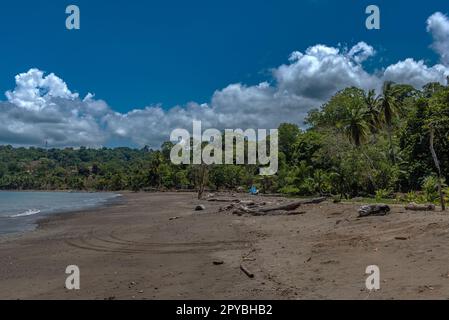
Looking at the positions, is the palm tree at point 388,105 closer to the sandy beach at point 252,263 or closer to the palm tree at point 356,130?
the palm tree at point 356,130

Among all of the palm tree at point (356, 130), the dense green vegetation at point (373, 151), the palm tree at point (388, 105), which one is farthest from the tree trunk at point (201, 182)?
the palm tree at point (388, 105)

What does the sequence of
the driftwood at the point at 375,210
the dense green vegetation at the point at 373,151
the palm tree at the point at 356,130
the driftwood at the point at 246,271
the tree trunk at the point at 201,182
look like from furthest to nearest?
the tree trunk at the point at 201,182 < the palm tree at the point at 356,130 < the dense green vegetation at the point at 373,151 < the driftwood at the point at 375,210 < the driftwood at the point at 246,271

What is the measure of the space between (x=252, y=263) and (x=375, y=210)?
25.4ft

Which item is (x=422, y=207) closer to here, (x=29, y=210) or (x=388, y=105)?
(x=388, y=105)

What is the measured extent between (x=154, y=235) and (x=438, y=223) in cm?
1167

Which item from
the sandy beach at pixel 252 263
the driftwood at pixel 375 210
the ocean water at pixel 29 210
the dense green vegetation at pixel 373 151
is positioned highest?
the dense green vegetation at pixel 373 151

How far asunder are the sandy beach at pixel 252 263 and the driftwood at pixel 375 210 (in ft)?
2.17

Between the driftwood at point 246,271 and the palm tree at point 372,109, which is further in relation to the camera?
the palm tree at point 372,109

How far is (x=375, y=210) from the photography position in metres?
16.3

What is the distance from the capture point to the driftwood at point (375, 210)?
1623 centimetres

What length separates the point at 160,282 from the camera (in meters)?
9.48

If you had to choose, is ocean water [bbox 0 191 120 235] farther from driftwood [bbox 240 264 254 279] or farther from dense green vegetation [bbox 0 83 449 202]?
dense green vegetation [bbox 0 83 449 202]
